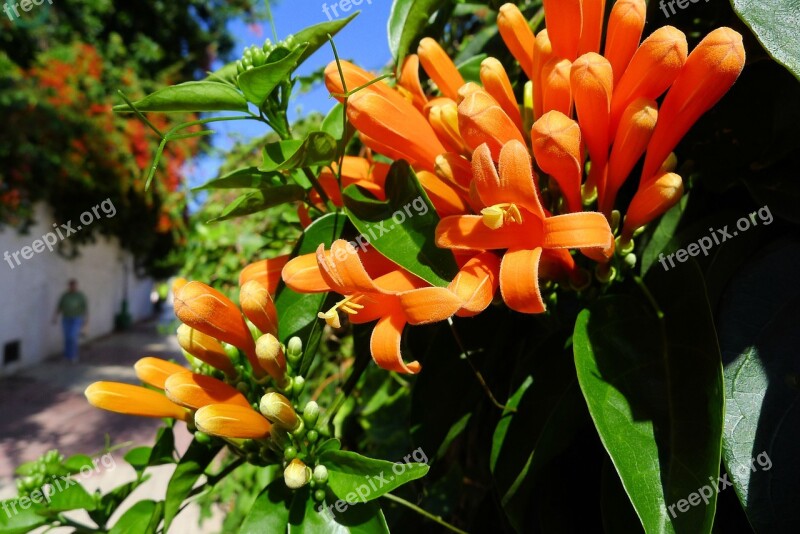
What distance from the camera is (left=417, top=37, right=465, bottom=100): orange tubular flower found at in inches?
22.9

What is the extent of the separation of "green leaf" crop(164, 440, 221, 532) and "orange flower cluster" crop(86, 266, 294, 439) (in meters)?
0.04

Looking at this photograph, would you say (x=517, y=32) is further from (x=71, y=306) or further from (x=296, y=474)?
(x=71, y=306)

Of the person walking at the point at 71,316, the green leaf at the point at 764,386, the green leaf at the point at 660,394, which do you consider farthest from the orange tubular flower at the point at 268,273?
the person walking at the point at 71,316

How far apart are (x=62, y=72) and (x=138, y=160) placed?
155 centimetres

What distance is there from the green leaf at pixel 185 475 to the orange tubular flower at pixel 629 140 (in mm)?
489

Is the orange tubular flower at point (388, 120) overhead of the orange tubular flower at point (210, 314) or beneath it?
overhead

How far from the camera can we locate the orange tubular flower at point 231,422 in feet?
1.59

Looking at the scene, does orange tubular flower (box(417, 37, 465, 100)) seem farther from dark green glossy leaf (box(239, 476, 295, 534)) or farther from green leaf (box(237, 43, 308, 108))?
dark green glossy leaf (box(239, 476, 295, 534))

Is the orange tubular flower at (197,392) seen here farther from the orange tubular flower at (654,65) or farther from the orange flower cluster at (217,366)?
the orange tubular flower at (654,65)

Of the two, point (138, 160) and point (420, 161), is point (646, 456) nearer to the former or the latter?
point (420, 161)

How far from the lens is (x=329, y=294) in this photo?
0.59 metres

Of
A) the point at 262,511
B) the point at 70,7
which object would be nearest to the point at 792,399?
the point at 262,511

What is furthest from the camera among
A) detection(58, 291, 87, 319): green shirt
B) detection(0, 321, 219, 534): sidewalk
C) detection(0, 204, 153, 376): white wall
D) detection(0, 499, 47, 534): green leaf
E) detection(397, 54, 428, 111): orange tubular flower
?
detection(58, 291, 87, 319): green shirt

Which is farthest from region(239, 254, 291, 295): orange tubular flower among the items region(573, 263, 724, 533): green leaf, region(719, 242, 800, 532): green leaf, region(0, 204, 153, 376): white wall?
region(0, 204, 153, 376): white wall
